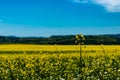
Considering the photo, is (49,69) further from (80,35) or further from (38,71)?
(80,35)

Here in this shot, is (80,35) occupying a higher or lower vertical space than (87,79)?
higher

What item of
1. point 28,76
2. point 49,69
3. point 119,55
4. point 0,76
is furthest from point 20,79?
point 119,55

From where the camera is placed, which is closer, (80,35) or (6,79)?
(6,79)

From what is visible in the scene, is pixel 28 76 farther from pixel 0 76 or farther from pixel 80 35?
pixel 80 35

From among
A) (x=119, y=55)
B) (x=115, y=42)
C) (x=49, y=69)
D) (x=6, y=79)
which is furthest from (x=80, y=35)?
(x=115, y=42)

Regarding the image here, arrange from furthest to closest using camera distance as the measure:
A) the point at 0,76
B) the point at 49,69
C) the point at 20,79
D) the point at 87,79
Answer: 1. the point at 49,69
2. the point at 0,76
3. the point at 20,79
4. the point at 87,79

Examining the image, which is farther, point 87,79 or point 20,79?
point 20,79

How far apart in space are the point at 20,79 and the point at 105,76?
2.59 meters

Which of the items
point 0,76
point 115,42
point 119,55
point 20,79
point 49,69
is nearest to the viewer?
point 20,79

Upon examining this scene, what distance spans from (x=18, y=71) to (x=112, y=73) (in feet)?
11.5

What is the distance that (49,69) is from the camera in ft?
45.9

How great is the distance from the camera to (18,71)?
44.8ft

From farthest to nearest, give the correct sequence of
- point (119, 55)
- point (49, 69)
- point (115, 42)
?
point (115, 42)
point (119, 55)
point (49, 69)

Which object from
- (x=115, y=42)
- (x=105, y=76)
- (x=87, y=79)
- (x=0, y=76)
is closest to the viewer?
(x=87, y=79)
